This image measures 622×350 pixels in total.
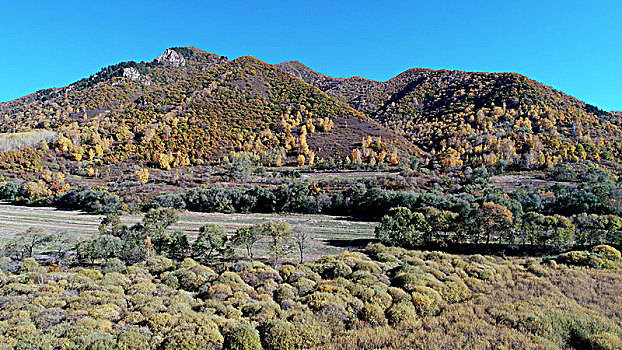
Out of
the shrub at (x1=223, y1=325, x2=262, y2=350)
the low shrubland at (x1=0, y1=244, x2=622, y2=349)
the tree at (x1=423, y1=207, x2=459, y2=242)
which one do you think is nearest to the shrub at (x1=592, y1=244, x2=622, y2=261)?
the low shrubland at (x1=0, y1=244, x2=622, y2=349)

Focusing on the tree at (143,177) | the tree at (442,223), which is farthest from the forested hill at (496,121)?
the tree at (143,177)

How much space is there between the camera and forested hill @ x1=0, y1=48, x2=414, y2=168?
9806cm

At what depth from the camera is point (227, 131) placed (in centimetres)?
11919

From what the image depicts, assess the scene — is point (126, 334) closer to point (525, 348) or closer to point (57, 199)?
point (525, 348)

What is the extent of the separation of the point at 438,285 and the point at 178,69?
696 feet

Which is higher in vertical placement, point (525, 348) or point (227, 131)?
point (227, 131)

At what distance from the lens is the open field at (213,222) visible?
32009mm

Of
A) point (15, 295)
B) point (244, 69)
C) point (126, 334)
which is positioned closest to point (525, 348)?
point (126, 334)

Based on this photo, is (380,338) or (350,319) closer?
(380,338)

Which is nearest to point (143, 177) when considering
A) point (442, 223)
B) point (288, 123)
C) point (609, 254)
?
point (288, 123)

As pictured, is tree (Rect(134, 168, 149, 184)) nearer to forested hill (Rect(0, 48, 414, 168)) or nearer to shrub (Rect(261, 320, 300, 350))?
forested hill (Rect(0, 48, 414, 168))

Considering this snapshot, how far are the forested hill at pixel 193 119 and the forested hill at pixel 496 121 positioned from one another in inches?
813

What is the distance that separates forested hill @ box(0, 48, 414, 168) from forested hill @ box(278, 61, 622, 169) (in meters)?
20.7

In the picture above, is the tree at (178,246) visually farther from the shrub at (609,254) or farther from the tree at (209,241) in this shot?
the shrub at (609,254)
